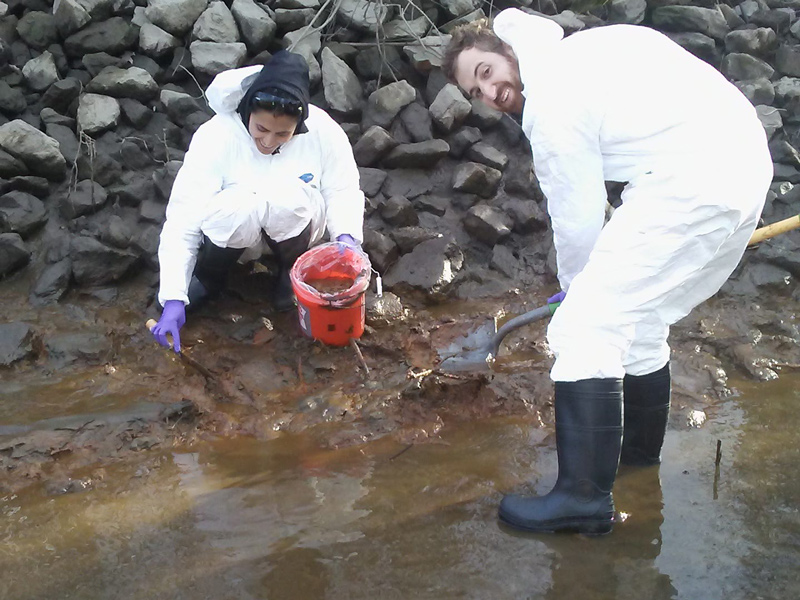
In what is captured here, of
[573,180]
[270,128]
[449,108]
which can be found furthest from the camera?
[449,108]

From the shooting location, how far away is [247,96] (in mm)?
3379

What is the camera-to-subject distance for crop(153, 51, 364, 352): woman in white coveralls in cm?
338

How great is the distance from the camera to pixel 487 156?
4.91 meters

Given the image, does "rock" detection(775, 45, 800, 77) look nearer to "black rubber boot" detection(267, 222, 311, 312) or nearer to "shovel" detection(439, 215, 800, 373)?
"shovel" detection(439, 215, 800, 373)

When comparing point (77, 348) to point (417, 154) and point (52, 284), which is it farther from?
point (417, 154)

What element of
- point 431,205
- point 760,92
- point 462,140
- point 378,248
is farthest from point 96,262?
point 760,92

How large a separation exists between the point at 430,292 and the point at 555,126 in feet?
7.15

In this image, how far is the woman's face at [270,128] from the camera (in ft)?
11.0

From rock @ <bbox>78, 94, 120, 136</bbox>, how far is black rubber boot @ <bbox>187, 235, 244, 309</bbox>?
1.39 meters

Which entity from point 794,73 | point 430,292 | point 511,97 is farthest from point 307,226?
point 794,73

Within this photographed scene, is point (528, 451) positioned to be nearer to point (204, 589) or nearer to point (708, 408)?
point (708, 408)

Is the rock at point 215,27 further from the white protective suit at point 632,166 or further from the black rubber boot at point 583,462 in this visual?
the black rubber boot at point 583,462

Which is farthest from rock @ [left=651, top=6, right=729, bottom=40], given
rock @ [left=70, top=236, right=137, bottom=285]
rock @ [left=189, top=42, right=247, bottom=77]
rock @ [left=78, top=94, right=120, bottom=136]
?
rock @ [left=70, top=236, right=137, bottom=285]

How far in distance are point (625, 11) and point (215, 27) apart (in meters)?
2.92
